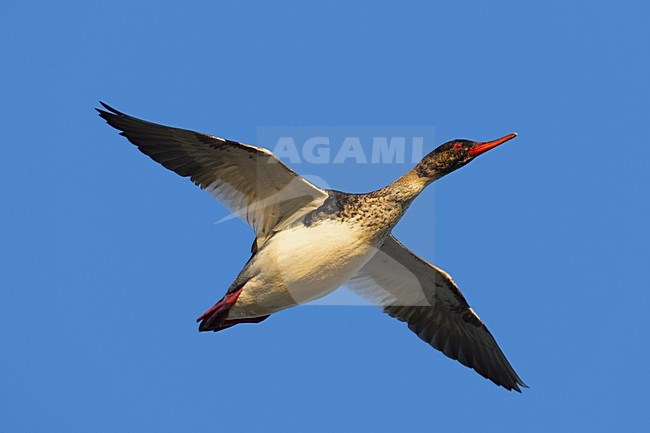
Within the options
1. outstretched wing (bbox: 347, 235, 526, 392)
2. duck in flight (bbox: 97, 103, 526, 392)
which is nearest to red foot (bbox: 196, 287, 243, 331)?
duck in flight (bbox: 97, 103, 526, 392)

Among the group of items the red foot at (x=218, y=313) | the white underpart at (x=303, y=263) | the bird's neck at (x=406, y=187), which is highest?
the bird's neck at (x=406, y=187)

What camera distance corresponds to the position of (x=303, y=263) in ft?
43.1

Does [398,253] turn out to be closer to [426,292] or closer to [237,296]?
[426,292]

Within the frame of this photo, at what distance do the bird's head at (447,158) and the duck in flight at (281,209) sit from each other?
0.5 inches

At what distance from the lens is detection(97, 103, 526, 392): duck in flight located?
43.0 feet

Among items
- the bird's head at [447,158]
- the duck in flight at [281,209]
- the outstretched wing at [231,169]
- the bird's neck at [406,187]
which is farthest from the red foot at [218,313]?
the bird's head at [447,158]

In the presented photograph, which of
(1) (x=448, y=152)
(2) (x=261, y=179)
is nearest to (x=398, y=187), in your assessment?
(1) (x=448, y=152)

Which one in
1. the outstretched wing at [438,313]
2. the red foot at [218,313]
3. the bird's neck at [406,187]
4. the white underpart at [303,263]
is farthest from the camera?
the outstretched wing at [438,313]

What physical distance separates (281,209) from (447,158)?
6.96 ft

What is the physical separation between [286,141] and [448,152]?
8.18 ft

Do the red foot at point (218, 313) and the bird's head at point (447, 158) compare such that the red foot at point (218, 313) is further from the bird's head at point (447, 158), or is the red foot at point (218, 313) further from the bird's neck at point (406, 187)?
the bird's head at point (447, 158)

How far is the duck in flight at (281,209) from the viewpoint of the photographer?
1310 cm

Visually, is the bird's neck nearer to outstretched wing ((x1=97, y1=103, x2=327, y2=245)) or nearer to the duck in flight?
the duck in flight

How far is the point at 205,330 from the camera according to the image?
14.0 m
